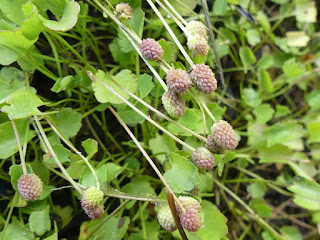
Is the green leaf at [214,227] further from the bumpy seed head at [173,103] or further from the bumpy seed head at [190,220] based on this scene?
the bumpy seed head at [173,103]

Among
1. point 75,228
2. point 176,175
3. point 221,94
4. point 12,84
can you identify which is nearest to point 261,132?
point 221,94

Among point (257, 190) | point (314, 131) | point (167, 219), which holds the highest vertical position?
point (167, 219)

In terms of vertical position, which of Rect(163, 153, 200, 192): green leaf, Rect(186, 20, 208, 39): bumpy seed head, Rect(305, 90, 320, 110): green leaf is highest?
Rect(186, 20, 208, 39): bumpy seed head

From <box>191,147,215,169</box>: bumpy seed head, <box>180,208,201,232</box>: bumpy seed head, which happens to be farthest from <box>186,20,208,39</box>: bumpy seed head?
<box>180,208,201,232</box>: bumpy seed head

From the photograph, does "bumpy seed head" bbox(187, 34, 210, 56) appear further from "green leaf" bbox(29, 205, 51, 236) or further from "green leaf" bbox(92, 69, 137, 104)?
"green leaf" bbox(29, 205, 51, 236)

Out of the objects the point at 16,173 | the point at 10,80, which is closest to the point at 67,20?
the point at 10,80

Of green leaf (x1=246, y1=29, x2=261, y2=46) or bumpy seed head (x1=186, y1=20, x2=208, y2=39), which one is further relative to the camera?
green leaf (x1=246, y1=29, x2=261, y2=46)

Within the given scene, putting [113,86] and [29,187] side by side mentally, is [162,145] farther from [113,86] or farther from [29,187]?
[29,187]
